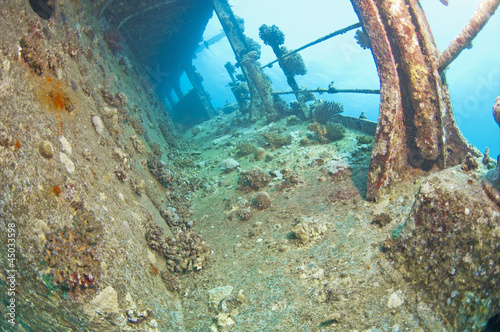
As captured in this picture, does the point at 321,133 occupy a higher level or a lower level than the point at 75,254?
lower

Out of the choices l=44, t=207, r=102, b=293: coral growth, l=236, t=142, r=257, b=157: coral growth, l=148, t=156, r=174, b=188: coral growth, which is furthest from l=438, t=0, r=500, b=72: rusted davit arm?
l=148, t=156, r=174, b=188: coral growth

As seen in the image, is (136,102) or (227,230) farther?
(136,102)

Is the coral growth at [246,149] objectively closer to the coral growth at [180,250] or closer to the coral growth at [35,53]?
the coral growth at [180,250]

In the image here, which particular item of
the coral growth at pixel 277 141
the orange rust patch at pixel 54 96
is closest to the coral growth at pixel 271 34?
the coral growth at pixel 277 141

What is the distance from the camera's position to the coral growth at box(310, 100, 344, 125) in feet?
27.8

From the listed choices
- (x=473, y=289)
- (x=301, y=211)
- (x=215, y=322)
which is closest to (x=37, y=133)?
(x=215, y=322)

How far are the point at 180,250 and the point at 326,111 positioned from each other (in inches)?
275

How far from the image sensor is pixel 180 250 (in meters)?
3.69

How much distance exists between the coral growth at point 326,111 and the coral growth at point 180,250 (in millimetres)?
6497

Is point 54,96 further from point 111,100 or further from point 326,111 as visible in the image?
point 326,111

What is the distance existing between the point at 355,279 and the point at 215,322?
1655 millimetres

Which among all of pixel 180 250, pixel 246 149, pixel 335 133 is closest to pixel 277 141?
pixel 246 149

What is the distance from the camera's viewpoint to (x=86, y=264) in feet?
7.23

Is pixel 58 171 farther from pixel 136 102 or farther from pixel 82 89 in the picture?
pixel 136 102
